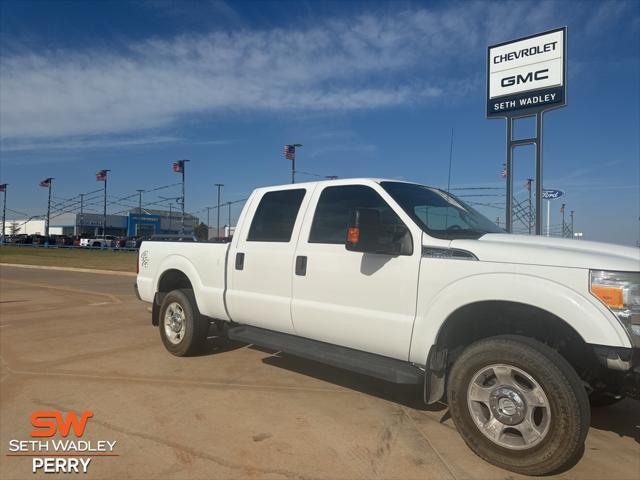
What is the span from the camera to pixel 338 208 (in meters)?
4.83

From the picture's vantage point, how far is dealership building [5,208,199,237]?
98188 mm

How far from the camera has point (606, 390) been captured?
142 inches

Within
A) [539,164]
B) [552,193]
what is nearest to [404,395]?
[539,164]

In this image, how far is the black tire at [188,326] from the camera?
19.7 ft

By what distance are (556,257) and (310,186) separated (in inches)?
101

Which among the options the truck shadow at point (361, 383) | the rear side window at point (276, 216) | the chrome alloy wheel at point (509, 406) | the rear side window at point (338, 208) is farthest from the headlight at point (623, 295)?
the rear side window at point (276, 216)

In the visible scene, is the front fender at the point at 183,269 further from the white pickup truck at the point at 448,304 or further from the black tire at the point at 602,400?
the black tire at the point at 602,400

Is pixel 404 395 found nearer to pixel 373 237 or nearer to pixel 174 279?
pixel 373 237

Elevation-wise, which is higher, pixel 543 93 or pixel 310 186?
pixel 543 93

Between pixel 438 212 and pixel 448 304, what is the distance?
104cm

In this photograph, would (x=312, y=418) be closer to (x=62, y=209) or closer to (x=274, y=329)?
(x=274, y=329)

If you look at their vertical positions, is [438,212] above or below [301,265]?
above

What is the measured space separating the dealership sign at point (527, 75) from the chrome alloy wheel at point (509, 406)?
7.87 meters

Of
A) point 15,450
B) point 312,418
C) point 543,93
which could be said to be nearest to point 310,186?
point 312,418
